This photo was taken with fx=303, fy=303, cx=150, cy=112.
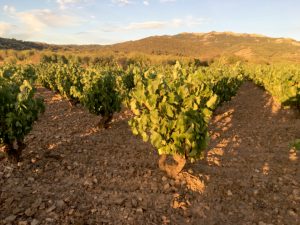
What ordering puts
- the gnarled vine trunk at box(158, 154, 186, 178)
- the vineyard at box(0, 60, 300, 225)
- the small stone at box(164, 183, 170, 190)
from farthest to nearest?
the gnarled vine trunk at box(158, 154, 186, 178)
the small stone at box(164, 183, 170, 190)
the vineyard at box(0, 60, 300, 225)

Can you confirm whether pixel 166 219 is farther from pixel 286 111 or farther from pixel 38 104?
pixel 286 111

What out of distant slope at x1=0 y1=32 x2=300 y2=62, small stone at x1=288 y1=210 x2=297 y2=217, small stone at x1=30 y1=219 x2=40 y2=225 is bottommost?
small stone at x1=288 y1=210 x2=297 y2=217

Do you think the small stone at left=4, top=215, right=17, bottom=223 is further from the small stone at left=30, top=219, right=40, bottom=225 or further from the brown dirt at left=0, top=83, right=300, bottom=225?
the small stone at left=30, top=219, right=40, bottom=225

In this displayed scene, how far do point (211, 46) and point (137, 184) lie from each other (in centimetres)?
15096

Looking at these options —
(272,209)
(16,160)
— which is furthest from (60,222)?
(272,209)

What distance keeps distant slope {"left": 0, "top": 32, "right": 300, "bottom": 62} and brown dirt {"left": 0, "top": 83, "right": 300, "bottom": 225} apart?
10626 centimetres

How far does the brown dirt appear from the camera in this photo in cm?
603

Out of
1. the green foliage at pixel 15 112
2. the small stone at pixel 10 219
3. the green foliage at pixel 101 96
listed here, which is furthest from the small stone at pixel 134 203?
the green foliage at pixel 101 96

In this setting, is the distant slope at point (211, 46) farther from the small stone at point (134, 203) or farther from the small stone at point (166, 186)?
the small stone at point (134, 203)

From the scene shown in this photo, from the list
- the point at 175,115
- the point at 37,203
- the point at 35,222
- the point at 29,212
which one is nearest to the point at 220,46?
the point at 175,115

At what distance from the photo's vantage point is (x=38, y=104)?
8391 mm

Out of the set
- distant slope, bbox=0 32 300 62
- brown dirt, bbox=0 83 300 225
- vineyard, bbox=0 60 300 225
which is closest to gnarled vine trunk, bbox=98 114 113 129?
brown dirt, bbox=0 83 300 225

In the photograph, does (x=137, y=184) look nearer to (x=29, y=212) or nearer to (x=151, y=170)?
(x=151, y=170)

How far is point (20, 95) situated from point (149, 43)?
140m
